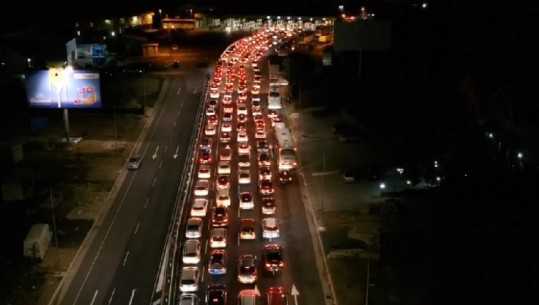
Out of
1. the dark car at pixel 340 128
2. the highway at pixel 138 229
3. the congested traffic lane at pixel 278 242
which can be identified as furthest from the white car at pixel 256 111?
the congested traffic lane at pixel 278 242

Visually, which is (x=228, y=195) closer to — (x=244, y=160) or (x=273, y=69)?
(x=244, y=160)

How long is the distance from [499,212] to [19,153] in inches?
1619

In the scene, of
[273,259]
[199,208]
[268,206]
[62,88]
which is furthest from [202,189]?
[62,88]

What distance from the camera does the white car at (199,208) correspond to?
47.8 metres

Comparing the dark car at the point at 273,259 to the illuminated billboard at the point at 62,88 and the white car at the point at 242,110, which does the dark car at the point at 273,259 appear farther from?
the white car at the point at 242,110

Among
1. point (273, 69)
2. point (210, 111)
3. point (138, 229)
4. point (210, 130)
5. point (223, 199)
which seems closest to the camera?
point (138, 229)

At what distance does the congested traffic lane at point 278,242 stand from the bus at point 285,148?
1.23m

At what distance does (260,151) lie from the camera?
60875mm

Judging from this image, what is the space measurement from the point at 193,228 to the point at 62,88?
2540cm

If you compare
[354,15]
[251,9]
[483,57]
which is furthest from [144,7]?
[483,57]

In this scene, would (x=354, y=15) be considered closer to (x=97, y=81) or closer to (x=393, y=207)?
(x=97, y=81)

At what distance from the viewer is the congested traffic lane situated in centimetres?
3869

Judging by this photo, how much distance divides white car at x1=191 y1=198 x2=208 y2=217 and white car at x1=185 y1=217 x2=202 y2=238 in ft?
7.73

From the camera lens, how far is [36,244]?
41.6m
